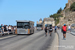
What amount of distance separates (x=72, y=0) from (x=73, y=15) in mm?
23007

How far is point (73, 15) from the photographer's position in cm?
13288

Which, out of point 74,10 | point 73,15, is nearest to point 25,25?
point 73,15

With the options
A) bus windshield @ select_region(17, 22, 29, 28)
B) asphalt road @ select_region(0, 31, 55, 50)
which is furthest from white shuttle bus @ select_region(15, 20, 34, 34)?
asphalt road @ select_region(0, 31, 55, 50)

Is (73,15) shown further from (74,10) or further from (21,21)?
(21,21)

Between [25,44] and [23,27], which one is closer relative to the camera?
[25,44]

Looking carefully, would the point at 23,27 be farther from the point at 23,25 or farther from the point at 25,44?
the point at 25,44

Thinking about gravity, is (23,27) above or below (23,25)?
below

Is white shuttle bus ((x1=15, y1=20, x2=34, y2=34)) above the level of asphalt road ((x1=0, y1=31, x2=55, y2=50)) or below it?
above

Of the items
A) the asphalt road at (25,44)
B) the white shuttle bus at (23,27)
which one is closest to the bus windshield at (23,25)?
the white shuttle bus at (23,27)

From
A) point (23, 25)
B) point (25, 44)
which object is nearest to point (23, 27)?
point (23, 25)

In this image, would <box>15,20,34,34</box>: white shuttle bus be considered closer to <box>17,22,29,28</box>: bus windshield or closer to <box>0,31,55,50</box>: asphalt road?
<box>17,22,29,28</box>: bus windshield

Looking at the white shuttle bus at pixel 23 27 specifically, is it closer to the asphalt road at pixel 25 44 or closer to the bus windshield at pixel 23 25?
the bus windshield at pixel 23 25

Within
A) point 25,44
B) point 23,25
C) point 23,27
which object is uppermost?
point 23,25

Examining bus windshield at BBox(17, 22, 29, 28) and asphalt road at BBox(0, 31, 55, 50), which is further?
bus windshield at BBox(17, 22, 29, 28)
